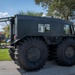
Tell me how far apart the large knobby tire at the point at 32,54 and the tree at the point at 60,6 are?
15.1 metres

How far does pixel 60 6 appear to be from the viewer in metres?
25.2

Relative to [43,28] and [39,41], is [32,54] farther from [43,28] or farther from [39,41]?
[43,28]

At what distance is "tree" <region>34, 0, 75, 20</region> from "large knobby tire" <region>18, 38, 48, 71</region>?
15146mm

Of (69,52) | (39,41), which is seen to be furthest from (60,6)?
(39,41)

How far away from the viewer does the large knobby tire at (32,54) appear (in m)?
9.48

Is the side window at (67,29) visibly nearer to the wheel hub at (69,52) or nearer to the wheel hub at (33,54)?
the wheel hub at (69,52)

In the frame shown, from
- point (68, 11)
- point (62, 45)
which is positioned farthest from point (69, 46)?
point (68, 11)

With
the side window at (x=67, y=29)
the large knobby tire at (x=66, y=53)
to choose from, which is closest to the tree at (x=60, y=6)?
the side window at (x=67, y=29)

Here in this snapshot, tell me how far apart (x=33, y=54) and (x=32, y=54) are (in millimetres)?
50

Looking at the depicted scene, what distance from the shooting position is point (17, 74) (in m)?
8.80

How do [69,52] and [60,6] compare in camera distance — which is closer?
[69,52]

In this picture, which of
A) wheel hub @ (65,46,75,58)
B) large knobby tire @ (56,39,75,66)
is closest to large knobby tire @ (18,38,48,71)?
large knobby tire @ (56,39,75,66)

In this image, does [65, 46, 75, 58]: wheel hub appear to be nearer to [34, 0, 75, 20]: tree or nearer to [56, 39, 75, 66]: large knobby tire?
[56, 39, 75, 66]: large knobby tire

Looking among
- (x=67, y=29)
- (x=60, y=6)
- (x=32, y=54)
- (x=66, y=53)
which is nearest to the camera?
(x=32, y=54)
